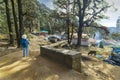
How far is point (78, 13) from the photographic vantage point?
24.3 meters

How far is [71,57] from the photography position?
346 inches

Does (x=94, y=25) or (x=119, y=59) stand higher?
(x=94, y=25)

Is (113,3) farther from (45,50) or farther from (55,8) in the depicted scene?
(45,50)

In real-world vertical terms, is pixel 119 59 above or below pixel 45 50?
below

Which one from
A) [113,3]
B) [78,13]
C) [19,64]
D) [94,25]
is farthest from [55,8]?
[19,64]

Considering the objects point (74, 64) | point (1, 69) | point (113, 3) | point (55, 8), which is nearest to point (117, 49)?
point (113, 3)

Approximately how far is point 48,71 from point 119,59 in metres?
11.6

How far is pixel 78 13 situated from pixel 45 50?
45.8ft

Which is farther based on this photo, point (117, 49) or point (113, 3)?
point (113, 3)

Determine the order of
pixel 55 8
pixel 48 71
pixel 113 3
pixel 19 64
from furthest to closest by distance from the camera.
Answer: pixel 55 8 → pixel 113 3 → pixel 19 64 → pixel 48 71

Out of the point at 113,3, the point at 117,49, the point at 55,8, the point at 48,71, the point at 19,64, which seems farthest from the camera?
the point at 55,8

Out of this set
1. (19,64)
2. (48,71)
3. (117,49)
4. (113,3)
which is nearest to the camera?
(48,71)

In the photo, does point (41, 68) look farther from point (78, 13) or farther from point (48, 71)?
point (78, 13)

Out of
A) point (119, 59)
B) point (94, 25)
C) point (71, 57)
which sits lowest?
point (119, 59)
